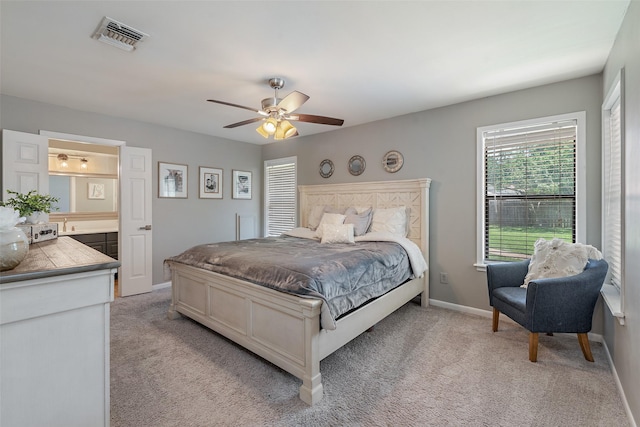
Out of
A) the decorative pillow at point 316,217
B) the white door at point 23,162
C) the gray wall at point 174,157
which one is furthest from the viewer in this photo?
the decorative pillow at point 316,217

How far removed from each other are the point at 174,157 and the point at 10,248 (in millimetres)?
3906

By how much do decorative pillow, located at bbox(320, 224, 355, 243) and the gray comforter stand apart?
0.17 metres

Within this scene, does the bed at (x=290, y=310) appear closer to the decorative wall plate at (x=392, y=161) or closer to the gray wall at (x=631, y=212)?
the decorative wall plate at (x=392, y=161)

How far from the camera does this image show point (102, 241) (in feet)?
16.4

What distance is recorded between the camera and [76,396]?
1.26 metres

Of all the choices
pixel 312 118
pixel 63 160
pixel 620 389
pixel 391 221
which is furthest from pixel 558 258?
pixel 63 160

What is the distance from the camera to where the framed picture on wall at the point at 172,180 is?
14.9ft

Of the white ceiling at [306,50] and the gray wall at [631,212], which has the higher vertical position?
the white ceiling at [306,50]

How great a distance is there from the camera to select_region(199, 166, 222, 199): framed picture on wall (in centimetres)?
505

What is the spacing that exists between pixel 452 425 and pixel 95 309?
202 centimetres

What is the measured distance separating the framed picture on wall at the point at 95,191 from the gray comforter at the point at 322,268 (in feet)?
11.1

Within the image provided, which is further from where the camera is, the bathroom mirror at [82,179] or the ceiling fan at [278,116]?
the bathroom mirror at [82,179]

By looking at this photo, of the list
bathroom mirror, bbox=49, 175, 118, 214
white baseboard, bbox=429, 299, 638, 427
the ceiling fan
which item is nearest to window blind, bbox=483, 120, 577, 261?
white baseboard, bbox=429, 299, 638, 427

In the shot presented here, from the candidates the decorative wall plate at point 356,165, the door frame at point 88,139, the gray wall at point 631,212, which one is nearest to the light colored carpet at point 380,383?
the gray wall at point 631,212
